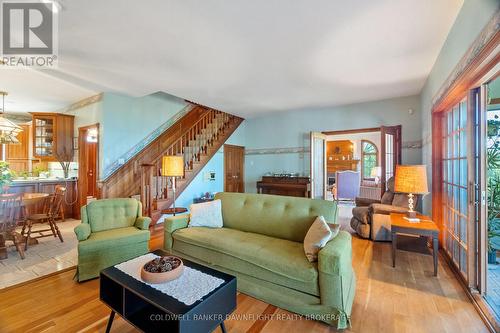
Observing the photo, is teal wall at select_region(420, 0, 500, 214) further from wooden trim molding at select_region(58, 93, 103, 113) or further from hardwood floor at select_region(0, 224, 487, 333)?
wooden trim molding at select_region(58, 93, 103, 113)

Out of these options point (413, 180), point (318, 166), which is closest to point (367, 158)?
point (318, 166)

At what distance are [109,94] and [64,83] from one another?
72 centimetres

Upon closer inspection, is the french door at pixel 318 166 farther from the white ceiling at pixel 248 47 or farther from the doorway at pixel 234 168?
the doorway at pixel 234 168

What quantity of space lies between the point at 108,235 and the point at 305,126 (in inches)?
197

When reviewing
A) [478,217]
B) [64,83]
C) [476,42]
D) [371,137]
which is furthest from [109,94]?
[371,137]

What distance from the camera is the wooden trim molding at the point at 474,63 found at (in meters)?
1.46

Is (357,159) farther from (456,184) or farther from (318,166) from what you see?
(456,184)

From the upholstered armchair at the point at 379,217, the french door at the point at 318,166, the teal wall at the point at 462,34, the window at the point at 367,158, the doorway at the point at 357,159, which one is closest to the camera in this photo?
the teal wall at the point at 462,34

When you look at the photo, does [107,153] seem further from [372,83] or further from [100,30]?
[372,83]

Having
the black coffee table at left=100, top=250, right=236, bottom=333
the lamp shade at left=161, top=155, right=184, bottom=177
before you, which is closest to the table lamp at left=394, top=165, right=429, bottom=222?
the black coffee table at left=100, top=250, right=236, bottom=333

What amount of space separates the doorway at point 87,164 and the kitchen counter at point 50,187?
0.51ft

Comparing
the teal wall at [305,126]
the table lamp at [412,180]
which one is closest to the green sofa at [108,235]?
the table lamp at [412,180]

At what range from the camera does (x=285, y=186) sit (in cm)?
595

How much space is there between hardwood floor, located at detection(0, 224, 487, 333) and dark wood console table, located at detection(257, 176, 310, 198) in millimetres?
3245
